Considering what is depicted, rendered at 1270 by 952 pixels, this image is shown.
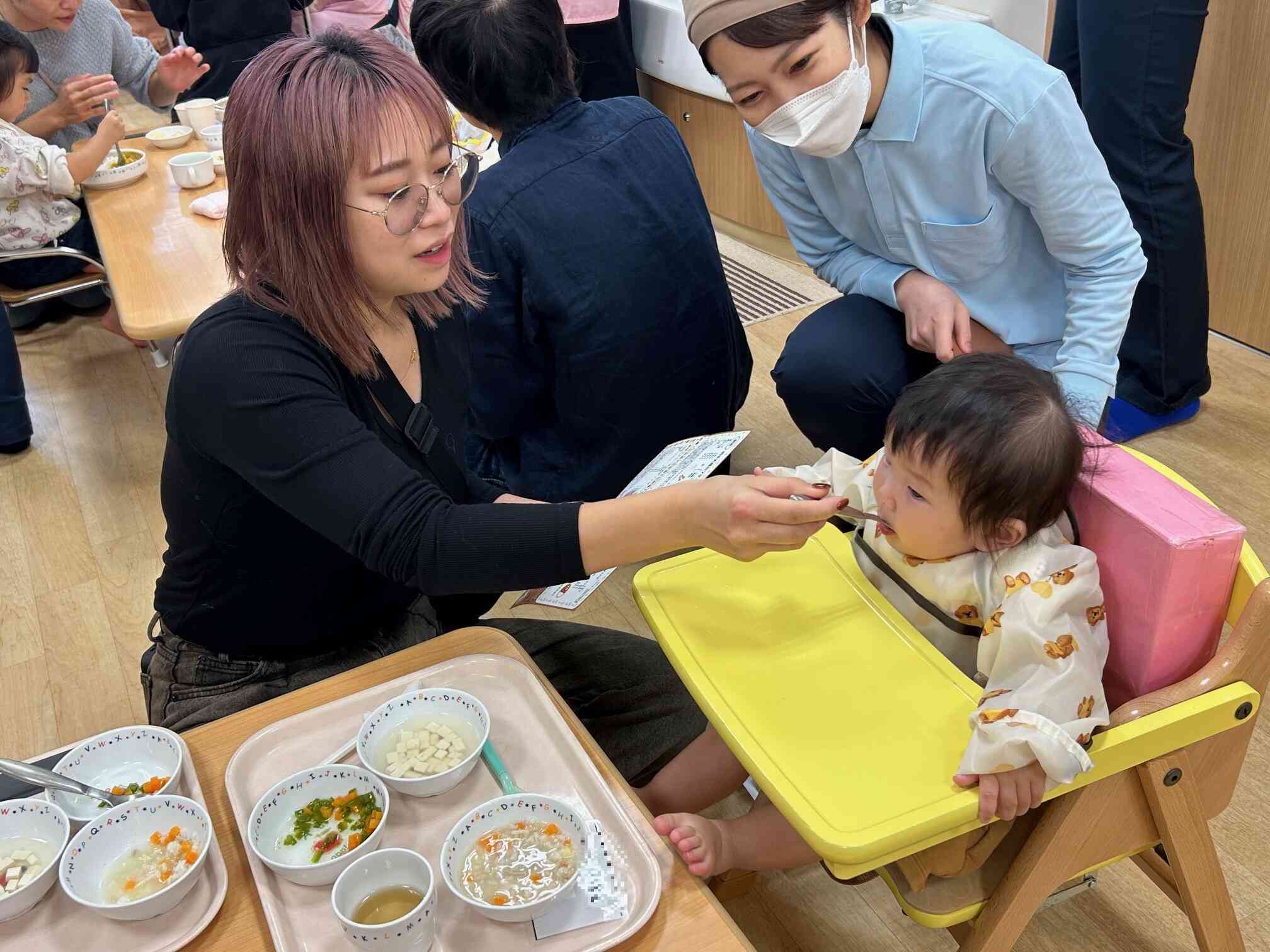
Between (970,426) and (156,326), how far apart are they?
1.46m

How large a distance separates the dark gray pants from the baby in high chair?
12 cm

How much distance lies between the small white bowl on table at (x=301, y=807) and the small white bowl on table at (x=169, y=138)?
7.69 ft

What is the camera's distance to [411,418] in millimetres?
1302

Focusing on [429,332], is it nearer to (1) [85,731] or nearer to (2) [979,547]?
(2) [979,547]

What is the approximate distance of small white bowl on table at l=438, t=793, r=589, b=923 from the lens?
2.91 feet

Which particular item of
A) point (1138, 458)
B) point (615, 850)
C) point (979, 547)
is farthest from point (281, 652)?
point (1138, 458)

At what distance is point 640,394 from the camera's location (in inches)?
81.3

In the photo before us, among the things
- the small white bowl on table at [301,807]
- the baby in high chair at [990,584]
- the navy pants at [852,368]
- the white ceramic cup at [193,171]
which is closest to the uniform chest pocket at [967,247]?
the navy pants at [852,368]

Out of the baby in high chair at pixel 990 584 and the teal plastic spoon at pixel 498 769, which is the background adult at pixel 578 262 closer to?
the baby in high chair at pixel 990 584

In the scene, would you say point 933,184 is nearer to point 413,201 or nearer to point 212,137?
point 413,201

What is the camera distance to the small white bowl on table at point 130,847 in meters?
0.92

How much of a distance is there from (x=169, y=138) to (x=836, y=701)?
Answer: 253 centimetres

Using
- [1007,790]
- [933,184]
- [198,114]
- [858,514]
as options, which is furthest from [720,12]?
[198,114]

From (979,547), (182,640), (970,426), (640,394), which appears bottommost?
(640,394)
